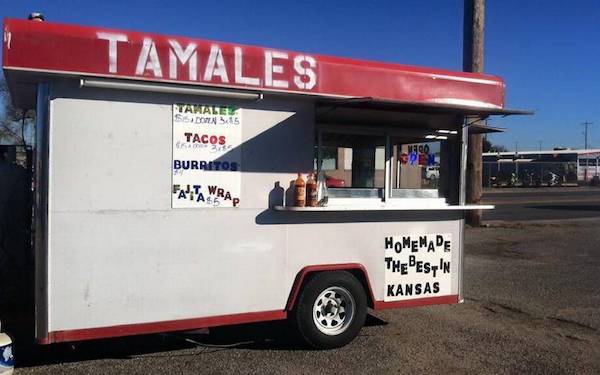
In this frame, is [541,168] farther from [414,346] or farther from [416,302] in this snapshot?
[414,346]

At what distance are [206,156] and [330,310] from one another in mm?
1863

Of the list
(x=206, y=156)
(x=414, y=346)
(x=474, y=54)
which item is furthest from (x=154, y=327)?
(x=474, y=54)

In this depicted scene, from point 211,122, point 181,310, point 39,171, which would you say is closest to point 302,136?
point 211,122

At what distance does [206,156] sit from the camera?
515 cm

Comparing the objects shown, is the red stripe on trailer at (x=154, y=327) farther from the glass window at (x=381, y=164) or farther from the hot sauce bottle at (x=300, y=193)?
the glass window at (x=381, y=164)

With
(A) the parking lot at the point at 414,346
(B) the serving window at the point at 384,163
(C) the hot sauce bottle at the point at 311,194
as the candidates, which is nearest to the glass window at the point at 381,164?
(B) the serving window at the point at 384,163

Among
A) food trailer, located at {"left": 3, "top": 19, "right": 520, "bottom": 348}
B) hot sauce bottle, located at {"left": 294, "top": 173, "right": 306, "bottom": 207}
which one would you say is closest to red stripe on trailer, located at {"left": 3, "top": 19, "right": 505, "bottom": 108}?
food trailer, located at {"left": 3, "top": 19, "right": 520, "bottom": 348}

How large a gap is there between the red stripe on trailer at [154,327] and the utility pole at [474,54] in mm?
10575

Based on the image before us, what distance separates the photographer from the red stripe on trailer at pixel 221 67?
446cm

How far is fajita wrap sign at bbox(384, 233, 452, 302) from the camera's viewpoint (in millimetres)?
5977

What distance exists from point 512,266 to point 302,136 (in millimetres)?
6549

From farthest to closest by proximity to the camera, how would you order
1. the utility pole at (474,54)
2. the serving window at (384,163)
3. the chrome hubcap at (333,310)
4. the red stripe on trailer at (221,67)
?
the utility pole at (474,54), the serving window at (384,163), the chrome hubcap at (333,310), the red stripe on trailer at (221,67)

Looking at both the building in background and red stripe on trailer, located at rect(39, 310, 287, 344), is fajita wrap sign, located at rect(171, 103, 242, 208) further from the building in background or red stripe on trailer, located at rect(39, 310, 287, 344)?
the building in background

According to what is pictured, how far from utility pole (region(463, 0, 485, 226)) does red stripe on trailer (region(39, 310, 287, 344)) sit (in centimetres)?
1058
